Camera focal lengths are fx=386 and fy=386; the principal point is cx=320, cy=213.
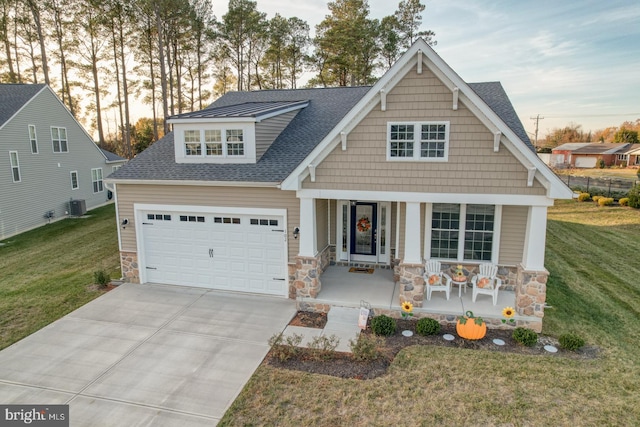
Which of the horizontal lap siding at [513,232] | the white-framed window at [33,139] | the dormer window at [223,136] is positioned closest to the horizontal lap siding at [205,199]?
the dormer window at [223,136]

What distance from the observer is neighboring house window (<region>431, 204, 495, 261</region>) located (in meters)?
10.4

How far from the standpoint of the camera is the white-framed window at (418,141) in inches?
357

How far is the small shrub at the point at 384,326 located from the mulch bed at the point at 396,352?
0.13 m

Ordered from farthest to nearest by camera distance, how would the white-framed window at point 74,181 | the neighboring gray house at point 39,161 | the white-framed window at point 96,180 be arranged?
the white-framed window at point 96,180, the white-framed window at point 74,181, the neighboring gray house at point 39,161

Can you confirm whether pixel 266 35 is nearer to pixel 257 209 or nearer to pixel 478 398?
pixel 257 209

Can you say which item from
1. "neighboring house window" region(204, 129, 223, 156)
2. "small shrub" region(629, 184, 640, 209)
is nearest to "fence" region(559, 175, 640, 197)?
"small shrub" region(629, 184, 640, 209)

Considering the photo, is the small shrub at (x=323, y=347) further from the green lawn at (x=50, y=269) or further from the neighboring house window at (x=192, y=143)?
the neighboring house window at (x=192, y=143)

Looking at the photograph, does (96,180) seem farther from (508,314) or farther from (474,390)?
(474,390)

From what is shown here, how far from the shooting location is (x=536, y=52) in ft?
69.0

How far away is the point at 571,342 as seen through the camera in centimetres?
798

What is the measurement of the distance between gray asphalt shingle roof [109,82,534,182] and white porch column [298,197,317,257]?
1085mm

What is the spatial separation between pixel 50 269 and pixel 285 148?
9.57 m

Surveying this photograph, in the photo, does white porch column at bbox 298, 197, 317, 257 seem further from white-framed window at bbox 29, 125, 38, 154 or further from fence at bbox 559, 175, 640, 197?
fence at bbox 559, 175, 640, 197
